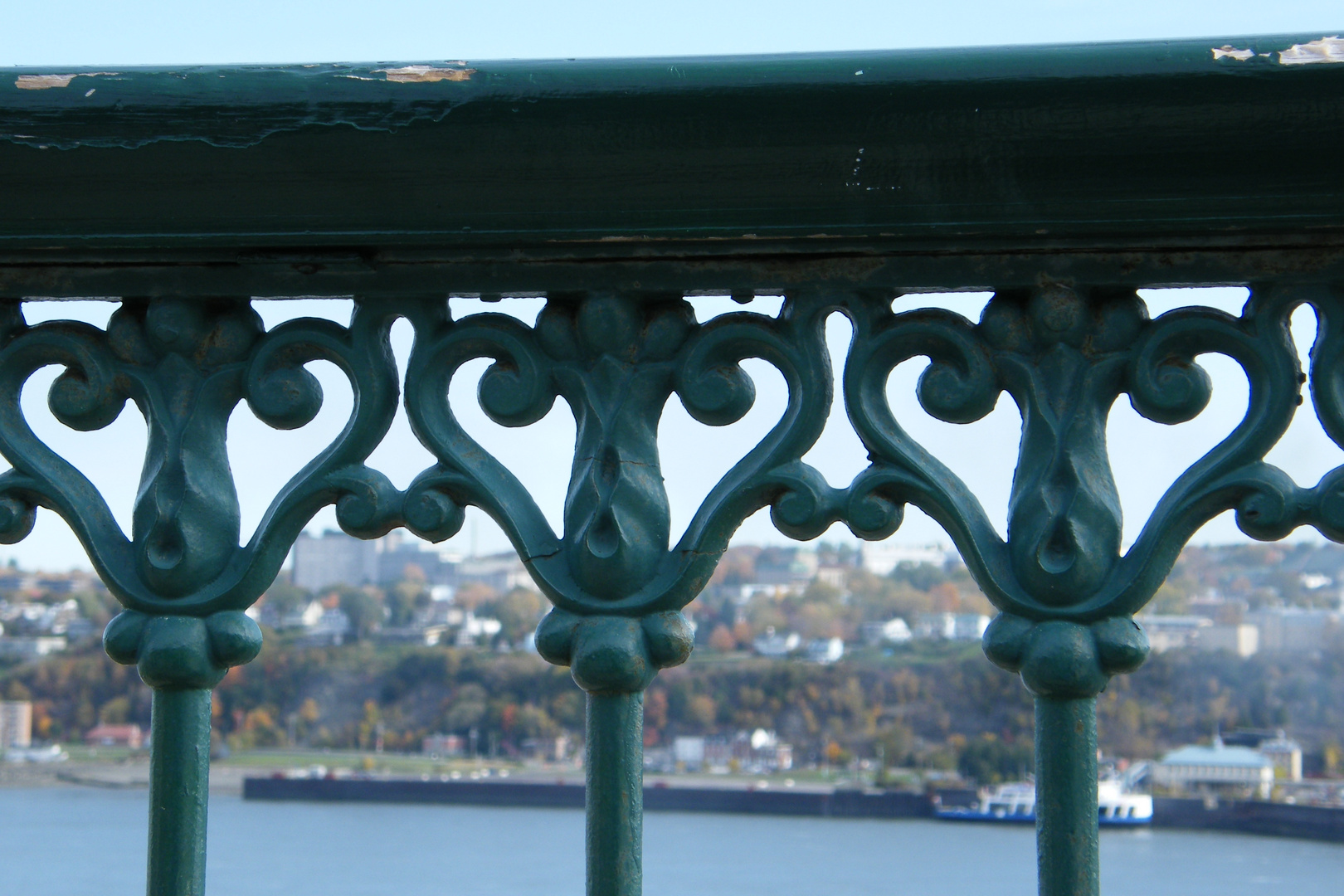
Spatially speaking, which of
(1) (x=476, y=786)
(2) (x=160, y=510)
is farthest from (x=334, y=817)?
(2) (x=160, y=510)

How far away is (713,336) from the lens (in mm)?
1272

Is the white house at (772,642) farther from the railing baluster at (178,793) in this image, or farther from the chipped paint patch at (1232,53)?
the chipped paint patch at (1232,53)

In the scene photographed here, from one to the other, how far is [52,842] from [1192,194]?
4142 cm

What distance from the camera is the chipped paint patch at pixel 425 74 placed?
119 centimetres

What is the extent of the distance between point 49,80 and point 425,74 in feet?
1.28

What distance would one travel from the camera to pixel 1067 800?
3.96 ft

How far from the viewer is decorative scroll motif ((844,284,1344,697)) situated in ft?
3.94

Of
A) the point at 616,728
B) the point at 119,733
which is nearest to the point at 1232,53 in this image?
the point at 616,728

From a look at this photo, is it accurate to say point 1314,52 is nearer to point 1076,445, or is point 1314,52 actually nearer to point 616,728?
point 1076,445

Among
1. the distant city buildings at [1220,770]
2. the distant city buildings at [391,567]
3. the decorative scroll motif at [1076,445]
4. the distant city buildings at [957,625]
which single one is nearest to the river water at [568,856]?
the distant city buildings at [1220,770]

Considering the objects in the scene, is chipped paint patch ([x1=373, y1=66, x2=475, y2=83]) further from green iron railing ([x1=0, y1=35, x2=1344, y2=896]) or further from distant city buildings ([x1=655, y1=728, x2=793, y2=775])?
distant city buildings ([x1=655, y1=728, x2=793, y2=775])

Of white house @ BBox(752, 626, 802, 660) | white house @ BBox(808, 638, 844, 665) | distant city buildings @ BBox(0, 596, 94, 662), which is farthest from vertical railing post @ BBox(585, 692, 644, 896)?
white house @ BBox(808, 638, 844, 665)

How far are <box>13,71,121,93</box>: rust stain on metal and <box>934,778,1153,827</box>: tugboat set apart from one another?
99.0 feet

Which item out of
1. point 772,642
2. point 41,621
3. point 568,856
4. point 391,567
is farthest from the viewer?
point 568,856
